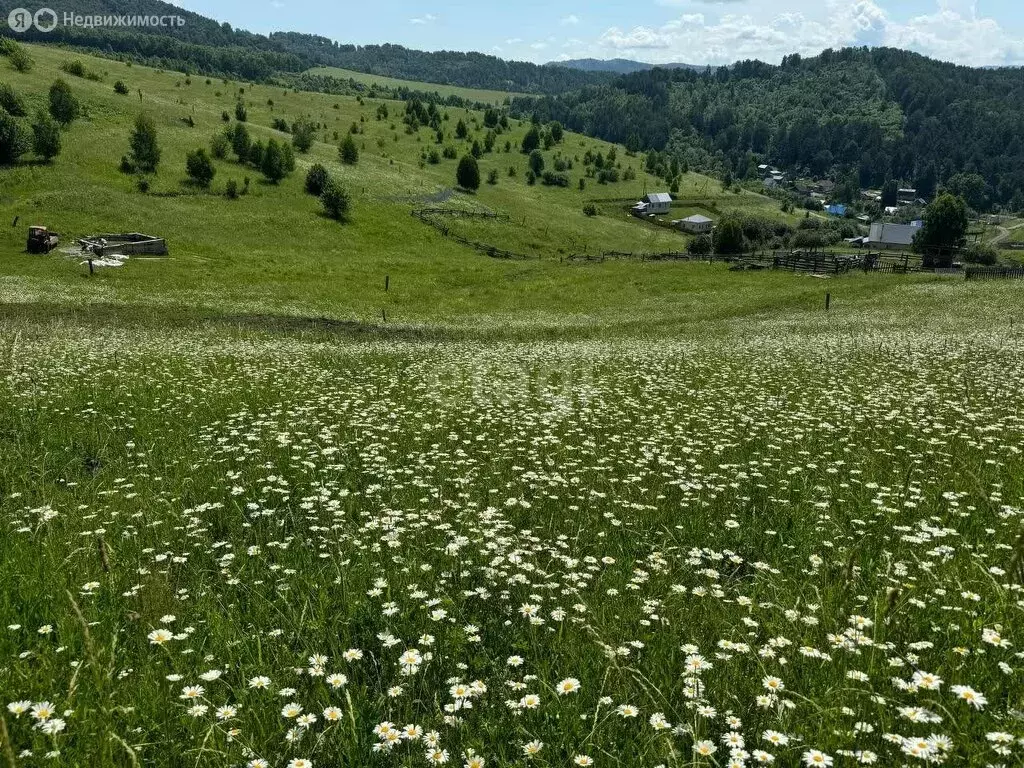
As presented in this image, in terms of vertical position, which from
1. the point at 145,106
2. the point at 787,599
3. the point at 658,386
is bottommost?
the point at 658,386

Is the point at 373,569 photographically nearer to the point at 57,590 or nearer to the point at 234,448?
the point at 57,590

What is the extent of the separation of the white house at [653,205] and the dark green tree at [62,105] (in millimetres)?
140097

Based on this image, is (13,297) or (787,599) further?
(13,297)

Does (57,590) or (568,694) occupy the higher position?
(568,694)

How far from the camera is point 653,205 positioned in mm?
193375

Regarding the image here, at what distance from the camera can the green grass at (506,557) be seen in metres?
4.13

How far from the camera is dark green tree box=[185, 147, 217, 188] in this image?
103312 mm

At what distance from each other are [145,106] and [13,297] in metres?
116

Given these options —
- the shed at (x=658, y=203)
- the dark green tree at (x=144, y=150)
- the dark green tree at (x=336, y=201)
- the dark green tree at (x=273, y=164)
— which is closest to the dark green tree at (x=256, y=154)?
the dark green tree at (x=273, y=164)

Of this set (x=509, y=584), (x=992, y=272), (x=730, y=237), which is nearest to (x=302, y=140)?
(x=730, y=237)

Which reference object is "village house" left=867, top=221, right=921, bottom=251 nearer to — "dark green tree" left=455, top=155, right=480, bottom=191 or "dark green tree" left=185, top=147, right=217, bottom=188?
"dark green tree" left=455, top=155, right=480, bottom=191

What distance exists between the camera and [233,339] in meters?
27.9

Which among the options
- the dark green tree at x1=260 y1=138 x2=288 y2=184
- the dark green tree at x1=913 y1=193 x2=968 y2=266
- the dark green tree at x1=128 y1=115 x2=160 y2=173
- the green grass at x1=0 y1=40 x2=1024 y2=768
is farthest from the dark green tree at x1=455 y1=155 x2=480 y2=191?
the green grass at x1=0 y1=40 x2=1024 y2=768

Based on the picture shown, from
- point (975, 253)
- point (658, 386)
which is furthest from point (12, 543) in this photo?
point (975, 253)
